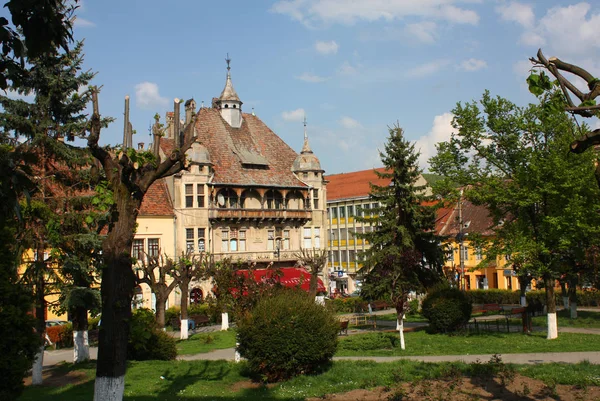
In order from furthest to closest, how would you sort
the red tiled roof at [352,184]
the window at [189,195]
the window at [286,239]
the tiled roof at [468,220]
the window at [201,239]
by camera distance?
the red tiled roof at [352,184], the tiled roof at [468,220], the window at [286,239], the window at [201,239], the window at [189,195]

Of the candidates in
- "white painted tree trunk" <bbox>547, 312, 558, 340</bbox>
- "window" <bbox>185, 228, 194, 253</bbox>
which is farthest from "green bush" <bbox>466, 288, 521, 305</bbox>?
"white painted tree trunk" <bbox>547, 312, 558, 340</bbox>

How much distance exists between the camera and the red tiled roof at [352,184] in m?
74.5

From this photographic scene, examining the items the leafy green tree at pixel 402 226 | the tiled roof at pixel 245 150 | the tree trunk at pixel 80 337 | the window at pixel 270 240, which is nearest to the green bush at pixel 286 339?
the tree trunk at pixel 80 337

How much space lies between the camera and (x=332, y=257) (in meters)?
75.4

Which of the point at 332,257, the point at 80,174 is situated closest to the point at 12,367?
the point at 80,174

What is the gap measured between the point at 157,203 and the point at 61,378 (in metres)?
25.5

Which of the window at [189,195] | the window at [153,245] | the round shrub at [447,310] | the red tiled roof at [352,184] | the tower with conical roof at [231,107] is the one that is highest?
the tower with conical roof at [231,107]

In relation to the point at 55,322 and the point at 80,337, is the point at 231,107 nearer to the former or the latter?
the point at 55,322

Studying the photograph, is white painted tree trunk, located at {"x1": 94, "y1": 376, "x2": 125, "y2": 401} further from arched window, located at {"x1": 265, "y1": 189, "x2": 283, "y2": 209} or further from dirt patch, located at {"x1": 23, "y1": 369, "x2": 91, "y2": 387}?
arched window, located at {"x1": 265, "y1": 189, "x2": 283, "y2": 209}

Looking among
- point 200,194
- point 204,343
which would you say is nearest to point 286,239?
point 200,194

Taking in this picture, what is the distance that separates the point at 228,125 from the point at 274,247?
39.9ft

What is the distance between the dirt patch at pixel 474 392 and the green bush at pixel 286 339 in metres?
3.11

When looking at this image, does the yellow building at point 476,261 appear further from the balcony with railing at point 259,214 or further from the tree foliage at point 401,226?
the tree foliage at point 401,226

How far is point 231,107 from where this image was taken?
55.6m
